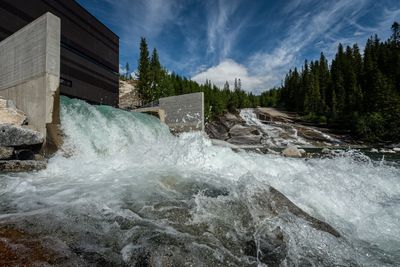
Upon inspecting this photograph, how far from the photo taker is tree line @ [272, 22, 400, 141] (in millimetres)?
43875

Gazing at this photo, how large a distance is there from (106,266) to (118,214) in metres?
1.44

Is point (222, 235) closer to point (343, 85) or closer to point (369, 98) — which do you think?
point (369, 98)

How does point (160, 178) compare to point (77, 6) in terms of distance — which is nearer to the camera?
point (160, 178)

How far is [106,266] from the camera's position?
253cm

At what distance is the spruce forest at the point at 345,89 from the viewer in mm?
44309

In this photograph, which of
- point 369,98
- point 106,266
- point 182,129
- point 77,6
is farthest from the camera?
point 369,98

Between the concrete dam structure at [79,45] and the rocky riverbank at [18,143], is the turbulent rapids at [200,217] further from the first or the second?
the concrete dam structure at [79,45]

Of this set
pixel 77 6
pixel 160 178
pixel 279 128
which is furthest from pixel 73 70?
pixel 279 128

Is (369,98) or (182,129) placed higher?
(369,98)

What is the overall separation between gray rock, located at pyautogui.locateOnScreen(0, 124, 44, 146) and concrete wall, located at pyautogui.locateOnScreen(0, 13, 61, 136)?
438mm

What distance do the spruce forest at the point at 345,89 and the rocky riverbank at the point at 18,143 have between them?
37292mm

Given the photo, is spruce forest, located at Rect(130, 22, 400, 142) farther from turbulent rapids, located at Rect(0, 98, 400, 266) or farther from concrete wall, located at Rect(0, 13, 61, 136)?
turbulent rapids, located at Rect(0, 98, 400, 266)

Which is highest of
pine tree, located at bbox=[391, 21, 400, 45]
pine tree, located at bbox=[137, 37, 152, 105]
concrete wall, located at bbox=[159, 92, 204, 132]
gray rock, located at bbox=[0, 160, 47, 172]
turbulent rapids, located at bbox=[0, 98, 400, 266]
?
pine tree, located at bbox=[391, 21, 400, 45]

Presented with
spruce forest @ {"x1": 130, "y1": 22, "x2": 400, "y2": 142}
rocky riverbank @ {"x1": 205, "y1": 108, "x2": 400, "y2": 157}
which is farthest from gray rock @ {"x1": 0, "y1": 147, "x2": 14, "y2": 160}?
spruce forest @ {"x1": 130, "y1": 22, "x2": 400, "y2": 142}
